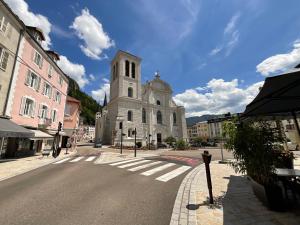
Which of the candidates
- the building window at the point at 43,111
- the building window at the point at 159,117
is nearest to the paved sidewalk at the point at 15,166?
the building window at the point at 43,111

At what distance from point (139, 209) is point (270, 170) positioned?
11.6 feet

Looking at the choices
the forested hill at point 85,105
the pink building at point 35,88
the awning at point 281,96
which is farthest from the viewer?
the forested hill at point 85,105

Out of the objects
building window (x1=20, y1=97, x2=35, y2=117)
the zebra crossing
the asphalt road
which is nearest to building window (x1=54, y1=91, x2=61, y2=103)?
building window (x1=20, y1=97, x2=35, y2=117)

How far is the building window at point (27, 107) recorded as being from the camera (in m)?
14.2

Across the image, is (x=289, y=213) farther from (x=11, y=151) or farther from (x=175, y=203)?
(x=11, y=151)

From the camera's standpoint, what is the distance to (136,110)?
122 feet

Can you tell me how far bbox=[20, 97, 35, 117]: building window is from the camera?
46.6 ft

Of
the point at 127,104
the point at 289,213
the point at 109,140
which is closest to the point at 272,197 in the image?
the point at 289,213

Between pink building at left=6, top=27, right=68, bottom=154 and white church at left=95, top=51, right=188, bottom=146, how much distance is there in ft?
49.3

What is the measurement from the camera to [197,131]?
9512cm

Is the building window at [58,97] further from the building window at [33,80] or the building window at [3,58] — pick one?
the building window at [3,58]

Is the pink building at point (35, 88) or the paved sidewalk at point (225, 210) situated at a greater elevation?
the pink building at point (35, 88)

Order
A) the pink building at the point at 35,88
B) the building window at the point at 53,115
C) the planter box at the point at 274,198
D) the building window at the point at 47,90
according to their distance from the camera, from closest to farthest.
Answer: the planter box at the point at 274,198 < the pink building at the point at 35,88 < the building window at the point at 47,90 < the building window at the point at 53,115

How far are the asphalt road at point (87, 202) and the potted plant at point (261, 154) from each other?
2.43 meters
